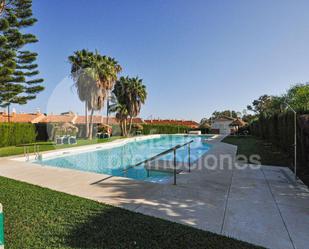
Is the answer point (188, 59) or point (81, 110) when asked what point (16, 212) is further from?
point (81, 110)

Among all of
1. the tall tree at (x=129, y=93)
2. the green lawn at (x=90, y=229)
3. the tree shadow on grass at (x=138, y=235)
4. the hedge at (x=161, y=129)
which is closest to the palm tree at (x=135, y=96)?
the tall tree at (x=129, y=93)

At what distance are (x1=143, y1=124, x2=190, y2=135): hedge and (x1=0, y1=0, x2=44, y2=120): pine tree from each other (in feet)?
59.1

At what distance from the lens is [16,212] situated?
3.59m

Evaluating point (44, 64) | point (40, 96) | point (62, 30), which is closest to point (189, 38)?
point (62, 30)

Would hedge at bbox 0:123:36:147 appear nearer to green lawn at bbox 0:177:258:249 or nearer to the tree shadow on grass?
green lawn at bbox 0:177:258:249

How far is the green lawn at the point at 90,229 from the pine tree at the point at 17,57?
1370 cm

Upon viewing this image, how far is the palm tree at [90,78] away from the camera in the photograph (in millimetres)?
19828

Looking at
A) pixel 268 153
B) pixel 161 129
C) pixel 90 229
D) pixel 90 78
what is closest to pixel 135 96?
pixel 90 78

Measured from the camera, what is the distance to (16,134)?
16.7 metres

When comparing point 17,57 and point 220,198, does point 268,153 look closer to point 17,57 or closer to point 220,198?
point 220,198

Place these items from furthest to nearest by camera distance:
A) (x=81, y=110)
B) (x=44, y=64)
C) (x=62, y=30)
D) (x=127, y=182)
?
(x=81, y=110), (x=44, y=64), (x=62, y=30), (x=127, y=182)

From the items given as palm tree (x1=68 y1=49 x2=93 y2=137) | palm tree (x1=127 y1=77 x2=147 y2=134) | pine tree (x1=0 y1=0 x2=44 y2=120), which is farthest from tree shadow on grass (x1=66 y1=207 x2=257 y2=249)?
palm tree (x1=127 y1=77 x2=147 y2=134)

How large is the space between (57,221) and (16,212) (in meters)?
0.92

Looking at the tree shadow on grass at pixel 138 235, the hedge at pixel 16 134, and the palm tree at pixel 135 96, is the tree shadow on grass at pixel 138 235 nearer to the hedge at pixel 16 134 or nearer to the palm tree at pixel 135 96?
the hedge at pixel 16 134
